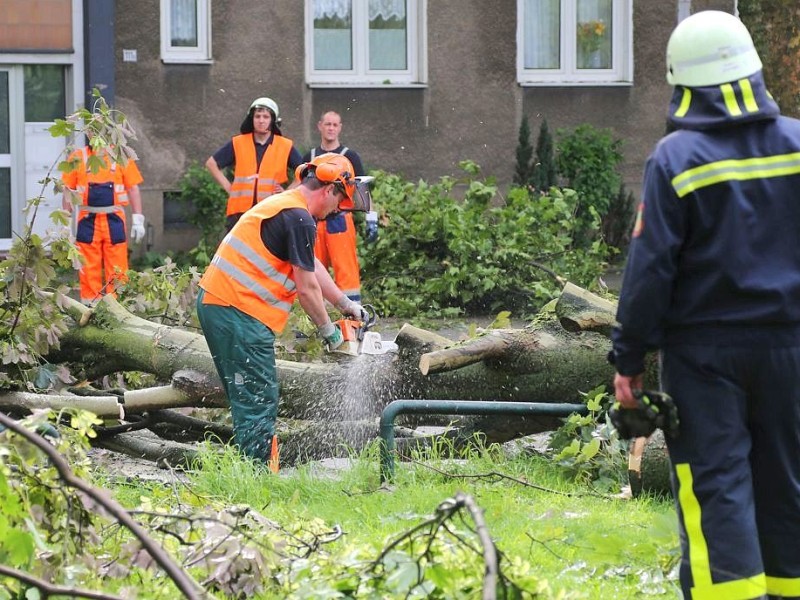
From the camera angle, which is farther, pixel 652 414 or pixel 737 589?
pixel 652 414

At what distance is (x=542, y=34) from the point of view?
708 inches

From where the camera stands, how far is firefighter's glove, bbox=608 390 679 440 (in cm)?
396

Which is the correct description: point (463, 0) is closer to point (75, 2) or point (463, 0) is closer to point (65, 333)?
point (75, 2)

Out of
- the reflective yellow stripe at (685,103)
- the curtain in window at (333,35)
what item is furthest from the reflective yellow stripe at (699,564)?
the curtain in window at (333,35)

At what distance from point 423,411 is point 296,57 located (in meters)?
11.0

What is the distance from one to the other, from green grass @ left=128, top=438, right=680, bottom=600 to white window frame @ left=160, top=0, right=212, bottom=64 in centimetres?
995

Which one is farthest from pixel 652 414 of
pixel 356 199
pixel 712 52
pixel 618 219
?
pixel 618 219

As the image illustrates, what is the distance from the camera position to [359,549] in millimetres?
3844

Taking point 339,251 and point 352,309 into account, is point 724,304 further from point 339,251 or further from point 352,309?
point 339,251

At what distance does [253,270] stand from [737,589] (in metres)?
3.49

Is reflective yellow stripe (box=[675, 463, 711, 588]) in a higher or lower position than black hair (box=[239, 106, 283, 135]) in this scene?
lower

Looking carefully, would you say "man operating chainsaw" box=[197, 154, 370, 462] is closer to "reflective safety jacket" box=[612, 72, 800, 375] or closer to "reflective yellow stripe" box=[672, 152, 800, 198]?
"reflective safety jacket" box=[612, 72, 800, 375]

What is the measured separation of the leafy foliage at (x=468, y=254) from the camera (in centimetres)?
1276

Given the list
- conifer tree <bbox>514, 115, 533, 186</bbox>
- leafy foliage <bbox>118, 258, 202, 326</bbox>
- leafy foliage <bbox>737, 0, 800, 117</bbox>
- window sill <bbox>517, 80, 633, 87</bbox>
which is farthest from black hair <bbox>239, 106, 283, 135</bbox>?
window sill <bbox>517, 80, 633, 87</bbox>
